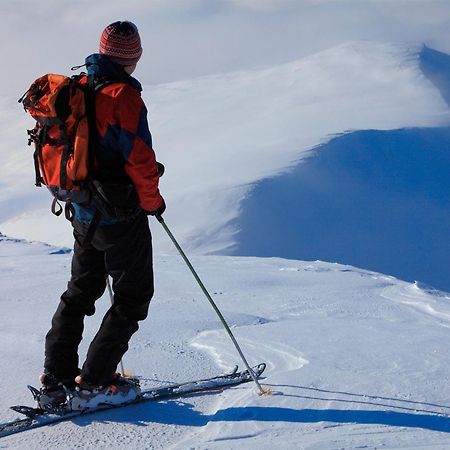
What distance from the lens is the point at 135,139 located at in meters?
3.10

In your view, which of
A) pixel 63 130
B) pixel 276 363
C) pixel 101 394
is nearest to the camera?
pixel 63 130


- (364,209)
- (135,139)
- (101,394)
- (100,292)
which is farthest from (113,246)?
(364,209)

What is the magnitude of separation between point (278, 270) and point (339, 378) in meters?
4.78

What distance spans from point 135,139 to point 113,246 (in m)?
0.53

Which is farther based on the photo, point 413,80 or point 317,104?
point 413,80

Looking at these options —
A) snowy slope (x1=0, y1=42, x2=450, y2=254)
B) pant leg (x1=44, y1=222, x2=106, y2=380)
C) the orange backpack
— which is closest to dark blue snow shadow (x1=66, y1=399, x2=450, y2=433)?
pant leg (x1=44, y1=222, x2=106, y2=380)

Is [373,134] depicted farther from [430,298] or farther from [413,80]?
[430,298]

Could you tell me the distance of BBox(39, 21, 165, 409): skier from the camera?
3.13 metres

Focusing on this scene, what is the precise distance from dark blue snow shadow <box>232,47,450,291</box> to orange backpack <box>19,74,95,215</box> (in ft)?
51.3

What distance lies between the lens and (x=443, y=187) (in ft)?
89.0

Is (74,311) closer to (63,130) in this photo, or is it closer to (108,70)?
(63,130)

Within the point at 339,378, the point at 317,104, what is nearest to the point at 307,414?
the point at 339,378

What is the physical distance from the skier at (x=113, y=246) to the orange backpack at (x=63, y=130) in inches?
2.5

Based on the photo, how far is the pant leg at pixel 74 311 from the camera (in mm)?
3520
